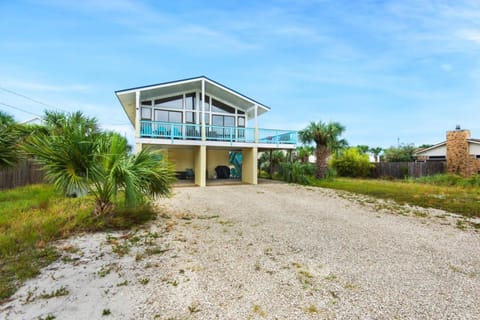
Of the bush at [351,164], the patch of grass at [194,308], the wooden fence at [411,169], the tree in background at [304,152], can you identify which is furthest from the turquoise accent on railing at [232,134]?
the wooden fence at [411,169]

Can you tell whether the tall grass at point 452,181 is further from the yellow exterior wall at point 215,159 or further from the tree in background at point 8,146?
the tree in background at point 8,146

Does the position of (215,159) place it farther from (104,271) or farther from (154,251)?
(104,271)

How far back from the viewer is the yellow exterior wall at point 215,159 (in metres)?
17.3

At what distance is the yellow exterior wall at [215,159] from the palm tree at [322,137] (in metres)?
6.04

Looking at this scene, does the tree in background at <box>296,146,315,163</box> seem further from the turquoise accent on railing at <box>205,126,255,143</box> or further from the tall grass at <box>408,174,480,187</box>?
the tall grass at <box>408,174,480,187</box>

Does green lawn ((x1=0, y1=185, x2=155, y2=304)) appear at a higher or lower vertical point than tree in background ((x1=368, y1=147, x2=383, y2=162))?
lower

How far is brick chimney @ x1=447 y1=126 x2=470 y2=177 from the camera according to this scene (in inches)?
680

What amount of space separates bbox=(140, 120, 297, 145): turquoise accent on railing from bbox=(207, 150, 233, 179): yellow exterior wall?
3.54 m

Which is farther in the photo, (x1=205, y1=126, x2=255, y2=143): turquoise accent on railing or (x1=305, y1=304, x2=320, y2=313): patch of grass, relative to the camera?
(x1=205, y1=126, x2=255, y2=143): turquoise accent on railing

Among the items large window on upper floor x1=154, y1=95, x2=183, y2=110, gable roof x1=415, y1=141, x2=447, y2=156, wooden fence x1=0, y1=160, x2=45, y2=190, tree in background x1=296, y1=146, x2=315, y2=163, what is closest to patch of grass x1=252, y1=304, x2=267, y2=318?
wooden fence x1=0, y1=160, x2=45, y2=190

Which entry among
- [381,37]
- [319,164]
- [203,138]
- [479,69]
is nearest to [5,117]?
[203,138]

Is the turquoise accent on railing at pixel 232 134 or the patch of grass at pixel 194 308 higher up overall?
the turquoise accent on railing at pixel 232 134

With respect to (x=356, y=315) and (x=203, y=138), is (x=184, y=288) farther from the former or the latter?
(x=203, y=138)

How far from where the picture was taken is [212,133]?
13.9 m
